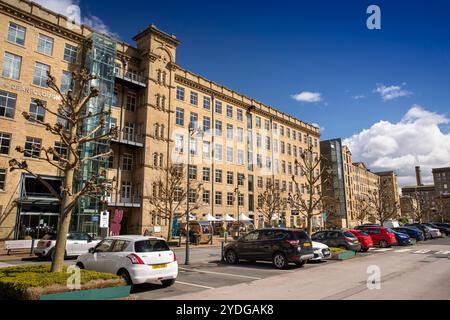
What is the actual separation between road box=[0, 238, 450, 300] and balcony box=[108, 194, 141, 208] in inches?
768

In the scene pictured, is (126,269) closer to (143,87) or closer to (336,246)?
(336,246)

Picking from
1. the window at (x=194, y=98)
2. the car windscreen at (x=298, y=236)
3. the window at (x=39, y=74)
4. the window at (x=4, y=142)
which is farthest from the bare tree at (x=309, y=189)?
the window at (x=39, y=74)

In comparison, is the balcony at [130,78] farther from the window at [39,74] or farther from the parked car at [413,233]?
the parked car at [413,233]

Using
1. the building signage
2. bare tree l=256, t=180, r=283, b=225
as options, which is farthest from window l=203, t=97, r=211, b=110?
the building signage

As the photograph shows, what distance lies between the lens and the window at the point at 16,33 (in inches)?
1127

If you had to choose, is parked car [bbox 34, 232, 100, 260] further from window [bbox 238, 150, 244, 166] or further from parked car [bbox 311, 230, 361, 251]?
window [bbox 238, 150, 244, 166]

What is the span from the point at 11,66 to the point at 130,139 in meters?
13.0

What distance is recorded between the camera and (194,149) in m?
43.5

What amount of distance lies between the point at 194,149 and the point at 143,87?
35.3ft

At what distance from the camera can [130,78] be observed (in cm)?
3653

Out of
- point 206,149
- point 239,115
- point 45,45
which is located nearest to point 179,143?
point 206,149

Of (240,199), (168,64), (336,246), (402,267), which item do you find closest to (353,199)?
(240,199)

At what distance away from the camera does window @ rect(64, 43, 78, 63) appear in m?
32.4

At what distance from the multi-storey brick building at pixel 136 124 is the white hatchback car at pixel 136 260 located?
19.7 meters
